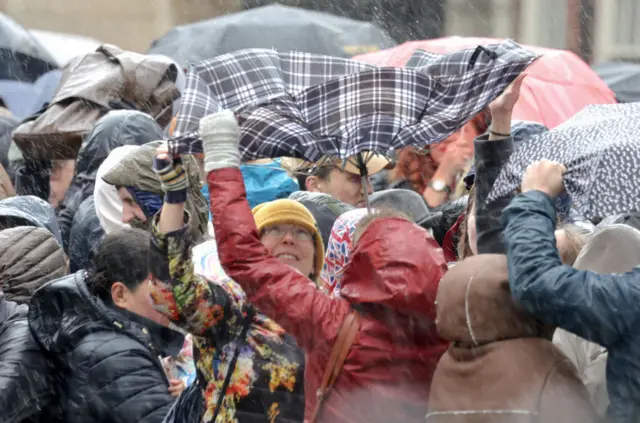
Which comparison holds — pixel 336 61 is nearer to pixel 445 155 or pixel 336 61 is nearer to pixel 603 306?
pixel 603 306

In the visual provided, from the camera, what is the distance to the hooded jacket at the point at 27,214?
20.2 feet

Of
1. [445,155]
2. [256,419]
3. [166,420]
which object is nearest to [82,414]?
[166,420]

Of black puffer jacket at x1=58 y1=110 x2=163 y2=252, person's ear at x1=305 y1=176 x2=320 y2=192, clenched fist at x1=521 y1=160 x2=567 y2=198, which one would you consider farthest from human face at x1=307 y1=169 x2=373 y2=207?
clenched fist at x1=521 y1=160 x2=567 y2=198

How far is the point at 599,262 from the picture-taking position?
3738 millimetres

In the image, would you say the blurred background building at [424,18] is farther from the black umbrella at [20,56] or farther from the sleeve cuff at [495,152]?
the sleeve cuff at [495,152]

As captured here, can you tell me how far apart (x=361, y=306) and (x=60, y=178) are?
401 centimetres

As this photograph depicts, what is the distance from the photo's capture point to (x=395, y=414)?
3709 mm

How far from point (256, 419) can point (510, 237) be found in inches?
44.5

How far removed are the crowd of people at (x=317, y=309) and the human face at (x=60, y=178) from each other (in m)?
1.77

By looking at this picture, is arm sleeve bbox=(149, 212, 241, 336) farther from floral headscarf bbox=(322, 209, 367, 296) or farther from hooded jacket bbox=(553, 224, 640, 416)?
hooded jacket bbox=(553, 224, 640, 416)

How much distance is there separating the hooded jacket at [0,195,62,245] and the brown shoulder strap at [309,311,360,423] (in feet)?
9.04

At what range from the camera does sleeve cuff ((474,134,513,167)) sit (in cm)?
420

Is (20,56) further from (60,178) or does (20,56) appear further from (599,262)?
(599,262)

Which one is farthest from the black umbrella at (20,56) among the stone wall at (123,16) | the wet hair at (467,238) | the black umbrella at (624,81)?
the stone wall at (123,16)
